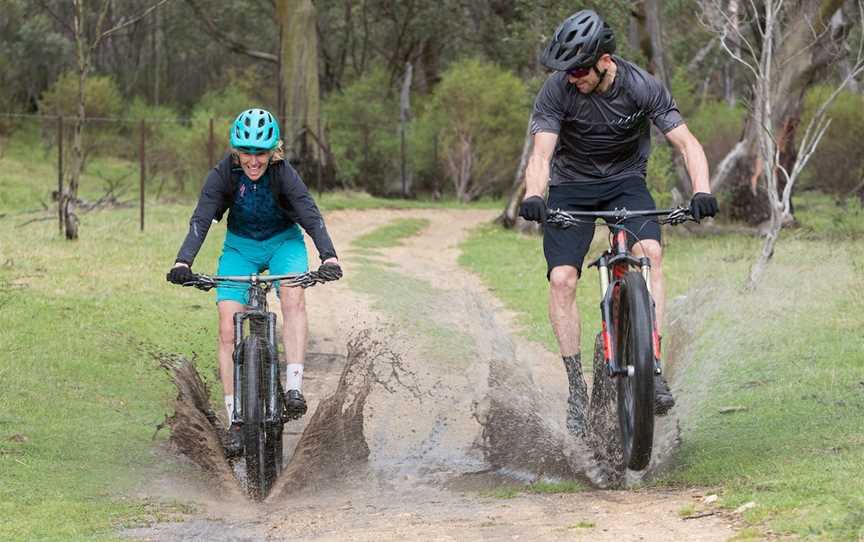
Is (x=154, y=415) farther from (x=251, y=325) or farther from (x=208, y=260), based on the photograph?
(x=208, y=260)

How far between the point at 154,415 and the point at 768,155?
8.28m

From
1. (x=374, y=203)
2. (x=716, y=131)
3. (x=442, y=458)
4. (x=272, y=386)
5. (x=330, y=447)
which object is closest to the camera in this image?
(x=272, y=386)

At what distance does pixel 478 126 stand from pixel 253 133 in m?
29.4

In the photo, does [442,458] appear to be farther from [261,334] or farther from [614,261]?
[614,261]

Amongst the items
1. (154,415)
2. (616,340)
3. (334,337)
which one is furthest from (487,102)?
(616,340)

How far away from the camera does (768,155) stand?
50.0 ft

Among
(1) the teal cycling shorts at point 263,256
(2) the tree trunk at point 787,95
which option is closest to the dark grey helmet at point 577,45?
(1) the teal cycling shorts at point 263,256

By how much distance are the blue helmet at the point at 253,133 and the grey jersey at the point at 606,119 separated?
140 cm

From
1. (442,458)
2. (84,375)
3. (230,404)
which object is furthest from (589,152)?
(84,375)

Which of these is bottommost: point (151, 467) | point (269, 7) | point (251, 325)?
point (151, 467)

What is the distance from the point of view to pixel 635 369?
21.1ft

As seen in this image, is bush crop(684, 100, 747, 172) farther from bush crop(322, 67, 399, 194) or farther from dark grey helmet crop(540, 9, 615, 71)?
dark grey helmet crop(540, 9, 615, 71)

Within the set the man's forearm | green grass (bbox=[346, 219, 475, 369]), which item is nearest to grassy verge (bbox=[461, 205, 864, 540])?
green grass (bbox=[346, 219, 475, 369])

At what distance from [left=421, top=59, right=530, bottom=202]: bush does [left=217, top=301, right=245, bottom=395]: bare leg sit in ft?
93.5
